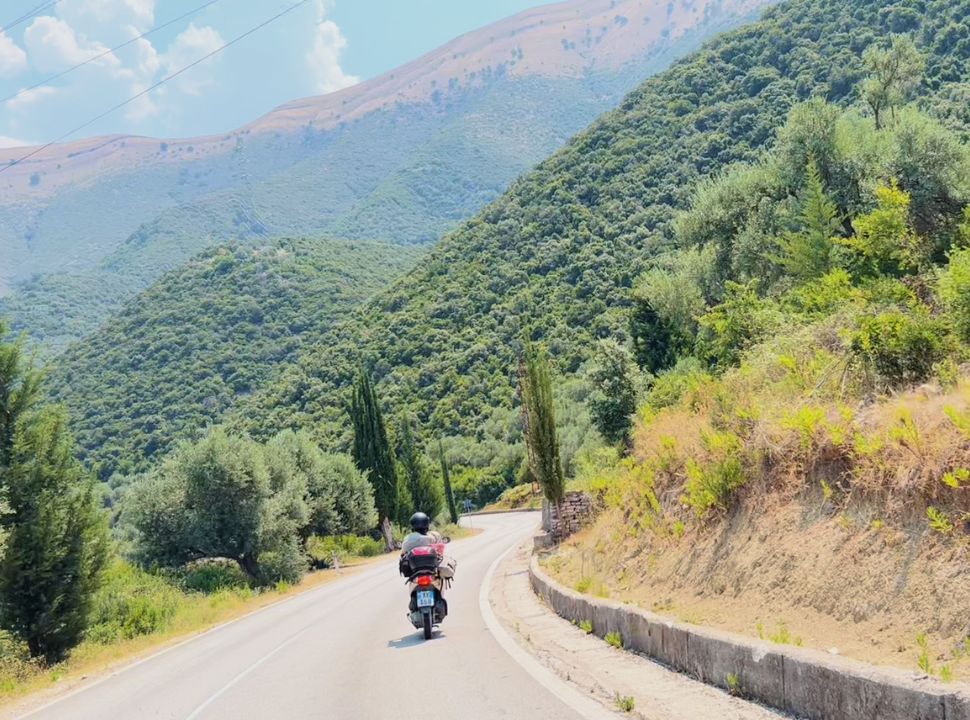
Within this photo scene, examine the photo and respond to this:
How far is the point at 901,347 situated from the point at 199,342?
123758 mm

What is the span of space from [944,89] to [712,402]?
169 ft

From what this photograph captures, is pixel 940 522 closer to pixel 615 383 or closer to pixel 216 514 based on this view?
pixel 615 383

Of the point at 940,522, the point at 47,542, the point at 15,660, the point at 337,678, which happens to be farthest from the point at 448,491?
the point at 940,522

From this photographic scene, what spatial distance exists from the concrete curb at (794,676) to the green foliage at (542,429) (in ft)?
40.9

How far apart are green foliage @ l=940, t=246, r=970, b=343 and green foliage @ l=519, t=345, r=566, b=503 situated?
12516mm

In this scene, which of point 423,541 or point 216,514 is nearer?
point 423,541

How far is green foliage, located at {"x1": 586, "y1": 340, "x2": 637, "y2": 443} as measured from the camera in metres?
33.7

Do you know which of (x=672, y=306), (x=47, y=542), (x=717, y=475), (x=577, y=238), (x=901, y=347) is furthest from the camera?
(x=577, y=238)

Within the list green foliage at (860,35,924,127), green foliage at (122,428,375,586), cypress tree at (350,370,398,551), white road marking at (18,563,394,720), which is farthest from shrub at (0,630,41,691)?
cypress tree at (350,370,398,551)

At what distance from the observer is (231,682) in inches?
415

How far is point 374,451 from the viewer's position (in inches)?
2026

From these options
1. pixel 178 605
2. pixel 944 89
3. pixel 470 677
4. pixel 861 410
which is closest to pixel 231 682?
pixel 470 677

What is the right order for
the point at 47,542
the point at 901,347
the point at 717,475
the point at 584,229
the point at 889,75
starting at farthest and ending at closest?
the point at 584,229, the point at 889,75, the point at 47,542, the point at 717,475, the point at 901,347

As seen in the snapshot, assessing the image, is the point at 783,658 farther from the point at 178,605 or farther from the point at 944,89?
the point at 944,89
